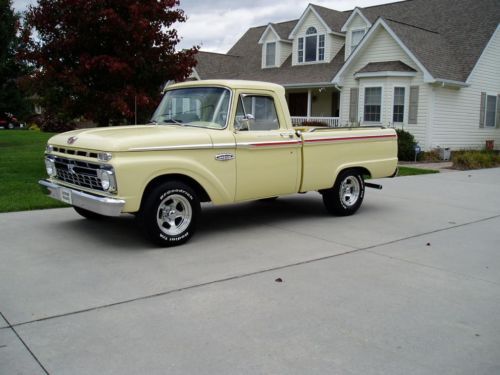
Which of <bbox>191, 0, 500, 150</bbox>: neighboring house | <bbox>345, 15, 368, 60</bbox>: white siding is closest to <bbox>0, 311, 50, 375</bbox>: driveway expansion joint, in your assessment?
<bbox>191, 0, 500, 150</bbox>: neighboring house

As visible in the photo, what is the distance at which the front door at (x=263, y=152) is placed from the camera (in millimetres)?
6836

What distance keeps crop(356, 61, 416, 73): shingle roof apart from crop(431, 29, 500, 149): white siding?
57.1 inches

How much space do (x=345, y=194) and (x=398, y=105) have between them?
12.9 m

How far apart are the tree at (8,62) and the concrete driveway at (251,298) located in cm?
1778

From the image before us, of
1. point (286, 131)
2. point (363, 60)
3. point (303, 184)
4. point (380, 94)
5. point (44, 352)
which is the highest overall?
point (363, 60)

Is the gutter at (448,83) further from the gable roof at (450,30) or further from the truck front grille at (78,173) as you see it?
the truck front grille at (78,173)

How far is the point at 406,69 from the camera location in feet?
65.1

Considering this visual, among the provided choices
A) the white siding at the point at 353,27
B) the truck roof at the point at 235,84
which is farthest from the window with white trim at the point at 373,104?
the truck roof at the point at 235,84

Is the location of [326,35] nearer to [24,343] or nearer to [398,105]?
[398,105]

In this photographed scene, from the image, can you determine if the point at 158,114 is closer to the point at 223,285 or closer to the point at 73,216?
the point at 73,216

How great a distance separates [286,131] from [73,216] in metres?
3.55

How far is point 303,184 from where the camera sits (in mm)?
7641

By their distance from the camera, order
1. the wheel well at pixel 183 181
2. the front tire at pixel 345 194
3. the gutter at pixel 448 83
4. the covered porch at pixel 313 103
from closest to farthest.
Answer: the wheel well at pixel 183 181, the front tire at pixel 345 194, the gutter at pixel 448 83, the covered porch at pixel 313 103

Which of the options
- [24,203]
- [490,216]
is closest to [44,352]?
[24,203]
